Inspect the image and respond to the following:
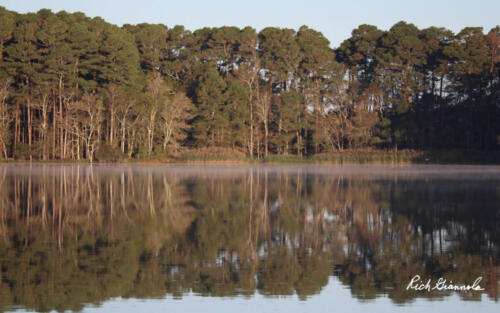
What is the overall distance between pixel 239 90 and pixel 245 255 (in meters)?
47.7

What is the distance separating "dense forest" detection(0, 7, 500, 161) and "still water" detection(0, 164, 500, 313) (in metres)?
36.2

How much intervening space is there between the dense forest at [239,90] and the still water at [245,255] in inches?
1424

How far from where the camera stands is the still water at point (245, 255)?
668cm

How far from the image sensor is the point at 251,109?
186 ft

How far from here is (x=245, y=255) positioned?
886 centimetres

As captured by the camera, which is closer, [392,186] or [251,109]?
[392,186]

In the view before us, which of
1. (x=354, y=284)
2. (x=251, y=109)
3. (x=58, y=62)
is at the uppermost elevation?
(x=58, y=62)

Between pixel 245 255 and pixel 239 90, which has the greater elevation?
pixel 239 90

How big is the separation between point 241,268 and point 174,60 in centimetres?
5531

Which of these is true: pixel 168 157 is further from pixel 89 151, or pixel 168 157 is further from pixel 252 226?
pixel 252 226

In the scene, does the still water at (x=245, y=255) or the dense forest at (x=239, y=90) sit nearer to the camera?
the still water at (x=245, y=255)

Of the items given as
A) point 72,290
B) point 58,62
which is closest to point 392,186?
point 72,290

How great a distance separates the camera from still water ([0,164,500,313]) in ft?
21.9

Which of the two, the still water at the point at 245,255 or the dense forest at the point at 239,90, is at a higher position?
the dense forest at the point at 239,90
